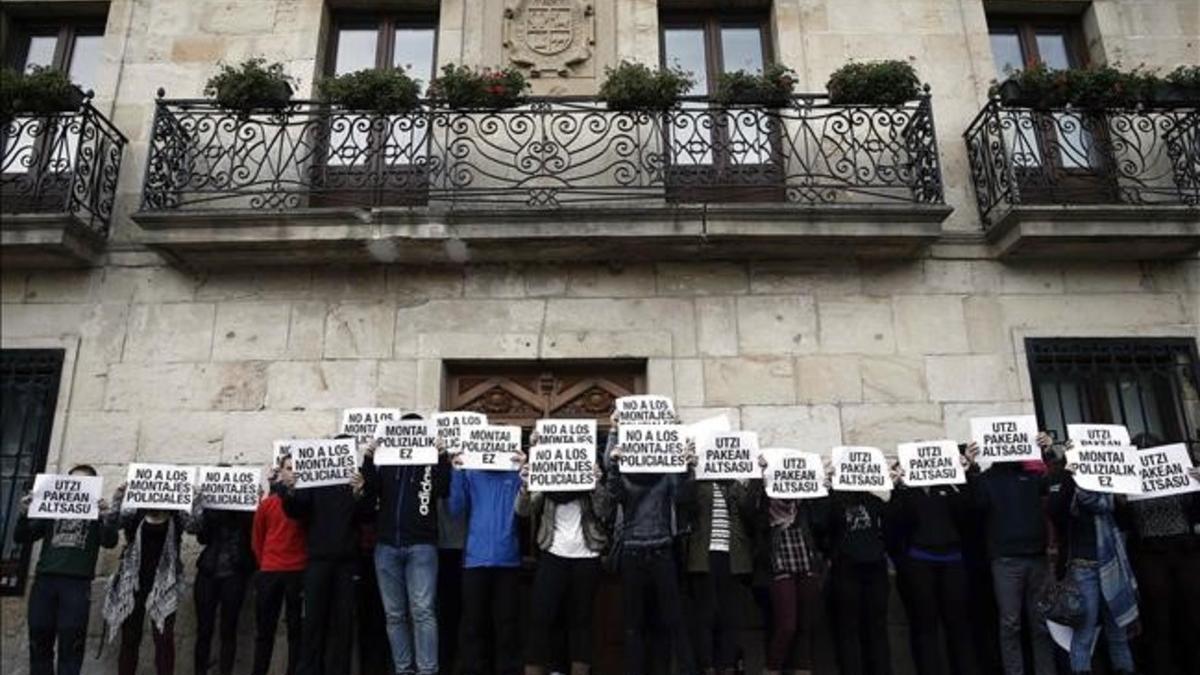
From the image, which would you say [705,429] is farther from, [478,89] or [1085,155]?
[1085,155]

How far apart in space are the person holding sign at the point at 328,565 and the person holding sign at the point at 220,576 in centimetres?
69

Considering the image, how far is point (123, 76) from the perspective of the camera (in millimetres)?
9062

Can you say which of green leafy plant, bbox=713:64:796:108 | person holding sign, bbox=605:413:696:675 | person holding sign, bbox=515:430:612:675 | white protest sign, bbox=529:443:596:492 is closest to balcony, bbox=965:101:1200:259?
green leafy plant, bbox=713:64:796:108

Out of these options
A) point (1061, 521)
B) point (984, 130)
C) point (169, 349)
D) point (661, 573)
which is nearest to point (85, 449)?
point (169, 349)

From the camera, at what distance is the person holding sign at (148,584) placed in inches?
261

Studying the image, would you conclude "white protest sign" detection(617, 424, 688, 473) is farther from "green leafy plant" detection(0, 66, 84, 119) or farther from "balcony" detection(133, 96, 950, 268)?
"green leafy plant" detection(0, 66, 84, 119)

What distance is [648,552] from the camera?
6070mm

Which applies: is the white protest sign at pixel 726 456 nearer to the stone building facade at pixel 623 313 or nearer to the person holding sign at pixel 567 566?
the person holding sign at pixel 567 566

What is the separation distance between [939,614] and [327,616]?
4.41 metres

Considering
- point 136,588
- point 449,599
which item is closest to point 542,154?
point 449,599

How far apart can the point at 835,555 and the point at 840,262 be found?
3.01 metres

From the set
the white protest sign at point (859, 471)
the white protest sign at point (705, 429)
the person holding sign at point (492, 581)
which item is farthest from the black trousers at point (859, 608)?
the person holding sign at point (492, 581)

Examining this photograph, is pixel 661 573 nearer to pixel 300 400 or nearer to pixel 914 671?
pixel 914 671

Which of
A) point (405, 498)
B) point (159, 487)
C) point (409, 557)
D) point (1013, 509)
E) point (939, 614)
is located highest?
point (159, 487)
